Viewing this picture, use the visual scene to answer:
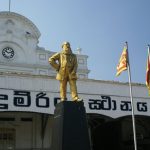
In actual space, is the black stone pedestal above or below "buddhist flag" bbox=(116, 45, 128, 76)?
below

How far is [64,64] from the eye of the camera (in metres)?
12.2

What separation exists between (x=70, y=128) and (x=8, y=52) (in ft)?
62.8

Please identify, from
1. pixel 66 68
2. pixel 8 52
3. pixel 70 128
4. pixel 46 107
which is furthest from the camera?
pixel 8 52

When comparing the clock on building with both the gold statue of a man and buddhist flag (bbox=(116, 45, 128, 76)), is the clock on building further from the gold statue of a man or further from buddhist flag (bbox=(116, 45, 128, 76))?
the gold statue of a man

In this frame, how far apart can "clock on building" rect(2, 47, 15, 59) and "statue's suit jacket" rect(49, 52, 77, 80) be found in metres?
17.4

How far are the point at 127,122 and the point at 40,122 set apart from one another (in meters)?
5.62

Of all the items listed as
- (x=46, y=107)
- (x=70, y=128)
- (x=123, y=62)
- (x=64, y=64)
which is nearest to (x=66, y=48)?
(x=64, y=64)

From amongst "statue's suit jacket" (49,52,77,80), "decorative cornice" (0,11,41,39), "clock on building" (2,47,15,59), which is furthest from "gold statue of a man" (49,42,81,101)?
"decorative cornice" (0,11,41,39)

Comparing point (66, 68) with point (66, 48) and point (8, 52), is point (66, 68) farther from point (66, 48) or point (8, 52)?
point (8, 52)

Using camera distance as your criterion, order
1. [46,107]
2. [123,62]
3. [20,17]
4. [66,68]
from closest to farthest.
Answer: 1. [66,68]
2. [123,62]
3. [46,107]
4. [20,17]

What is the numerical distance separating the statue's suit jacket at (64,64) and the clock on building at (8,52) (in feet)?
57.2

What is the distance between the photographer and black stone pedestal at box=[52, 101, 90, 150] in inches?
437

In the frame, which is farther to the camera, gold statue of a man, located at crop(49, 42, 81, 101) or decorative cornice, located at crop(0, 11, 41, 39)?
decorative cornice, located at crop(0, 11, 41, 39)

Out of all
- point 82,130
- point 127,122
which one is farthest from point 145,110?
point 82,130
